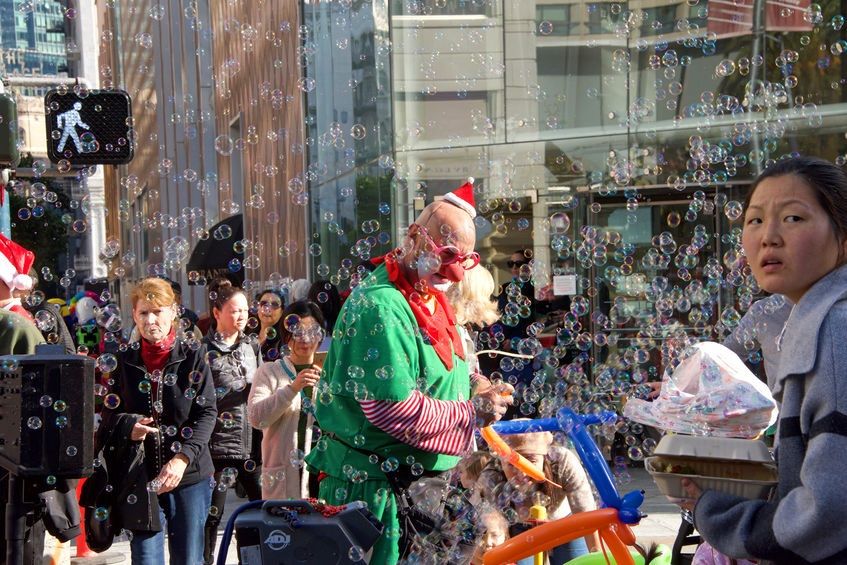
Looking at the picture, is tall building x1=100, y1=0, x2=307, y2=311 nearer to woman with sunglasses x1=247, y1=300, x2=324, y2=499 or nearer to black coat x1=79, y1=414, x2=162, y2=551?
woman with sunglasses x1=247, y1=300, x2=324, y2=499

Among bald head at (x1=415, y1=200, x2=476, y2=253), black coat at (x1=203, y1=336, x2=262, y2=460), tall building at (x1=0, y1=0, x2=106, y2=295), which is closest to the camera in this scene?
bald head at (x1=415, y1=200, x2=476, y2=253)

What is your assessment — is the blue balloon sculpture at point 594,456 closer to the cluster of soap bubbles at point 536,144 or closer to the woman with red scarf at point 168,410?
the woman with red scarf at point 168,410

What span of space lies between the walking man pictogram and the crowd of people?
3.44 feet

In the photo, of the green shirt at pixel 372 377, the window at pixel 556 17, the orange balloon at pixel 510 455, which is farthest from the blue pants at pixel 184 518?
the window at pixel 556 17

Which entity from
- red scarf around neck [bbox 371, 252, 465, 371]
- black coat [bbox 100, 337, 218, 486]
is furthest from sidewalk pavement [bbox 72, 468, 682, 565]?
red scarf around neck [bbox 371, 252, 465, 371]

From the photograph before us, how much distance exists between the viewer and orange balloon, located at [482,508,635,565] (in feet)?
8.86

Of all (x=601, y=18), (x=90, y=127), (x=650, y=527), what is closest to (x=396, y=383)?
(x=90, y=127)

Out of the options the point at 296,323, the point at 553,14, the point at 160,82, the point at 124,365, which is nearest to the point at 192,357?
the point at 124,365

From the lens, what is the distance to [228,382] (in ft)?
19.6

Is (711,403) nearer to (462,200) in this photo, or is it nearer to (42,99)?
(462,200)

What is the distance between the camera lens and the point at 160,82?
2909 centimetres

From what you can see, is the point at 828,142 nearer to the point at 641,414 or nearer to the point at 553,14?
the point at 553,14

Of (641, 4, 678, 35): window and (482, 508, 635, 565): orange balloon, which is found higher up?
(641, 4, 678, 35): window

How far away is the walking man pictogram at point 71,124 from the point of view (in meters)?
5.62
